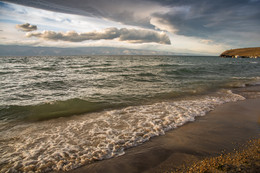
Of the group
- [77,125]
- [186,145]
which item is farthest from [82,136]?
[186,145]

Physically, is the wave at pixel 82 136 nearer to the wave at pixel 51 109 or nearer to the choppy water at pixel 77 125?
the choppy water at pixel 77 125

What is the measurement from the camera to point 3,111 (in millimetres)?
7898

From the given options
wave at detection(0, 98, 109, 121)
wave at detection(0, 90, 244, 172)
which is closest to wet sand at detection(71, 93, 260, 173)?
wave at detection(0, 90, 244, 172)

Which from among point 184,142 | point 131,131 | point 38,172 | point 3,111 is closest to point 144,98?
point 131,131

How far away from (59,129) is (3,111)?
4.53m

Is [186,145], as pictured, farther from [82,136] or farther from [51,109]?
[51,109]

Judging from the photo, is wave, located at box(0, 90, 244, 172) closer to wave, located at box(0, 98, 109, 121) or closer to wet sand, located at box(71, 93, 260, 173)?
wet sand, located at box(71, 93, 260, 173)

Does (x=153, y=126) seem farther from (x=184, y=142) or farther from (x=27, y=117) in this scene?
(x=27, y=117)

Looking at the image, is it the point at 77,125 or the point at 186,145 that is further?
the point at 77,125

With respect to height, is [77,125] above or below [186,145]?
below

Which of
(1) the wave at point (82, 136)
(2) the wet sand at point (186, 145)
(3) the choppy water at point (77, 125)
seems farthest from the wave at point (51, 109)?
(2) the wet sand at point (186, 145)

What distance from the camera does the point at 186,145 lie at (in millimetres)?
4613

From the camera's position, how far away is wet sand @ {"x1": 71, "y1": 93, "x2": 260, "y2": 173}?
12.2ft

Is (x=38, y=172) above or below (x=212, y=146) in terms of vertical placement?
below
